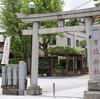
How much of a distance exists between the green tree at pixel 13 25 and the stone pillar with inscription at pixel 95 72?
74.3ft

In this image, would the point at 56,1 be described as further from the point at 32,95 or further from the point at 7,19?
the point at 32,95

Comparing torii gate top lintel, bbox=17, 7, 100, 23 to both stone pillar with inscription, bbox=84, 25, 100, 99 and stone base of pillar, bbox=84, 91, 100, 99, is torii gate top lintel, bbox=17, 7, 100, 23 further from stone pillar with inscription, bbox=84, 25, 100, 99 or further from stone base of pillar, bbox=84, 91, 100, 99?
stone base of pillar, bbox=84, 91, 100, 99

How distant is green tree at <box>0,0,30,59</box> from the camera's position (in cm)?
3207

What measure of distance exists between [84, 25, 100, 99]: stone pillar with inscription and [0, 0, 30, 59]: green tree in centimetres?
2265

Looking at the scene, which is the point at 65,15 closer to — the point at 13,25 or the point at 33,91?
the point at 33,91

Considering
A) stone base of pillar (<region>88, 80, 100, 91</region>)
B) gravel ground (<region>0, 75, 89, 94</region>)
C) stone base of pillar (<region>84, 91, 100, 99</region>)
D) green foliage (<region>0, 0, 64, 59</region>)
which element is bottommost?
gravel ground (<region>0, 75, 89, 94</region>)

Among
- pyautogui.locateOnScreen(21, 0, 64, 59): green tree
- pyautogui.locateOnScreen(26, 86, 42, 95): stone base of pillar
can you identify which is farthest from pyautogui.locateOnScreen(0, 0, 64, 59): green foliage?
pyautogui.locateOnScreen(26, 86, 42, 95): stone base of pillar

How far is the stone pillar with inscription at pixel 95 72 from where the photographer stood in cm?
912

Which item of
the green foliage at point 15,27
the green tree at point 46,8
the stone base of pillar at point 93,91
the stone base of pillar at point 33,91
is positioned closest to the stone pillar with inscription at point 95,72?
the stone base of pillar at point 93,91

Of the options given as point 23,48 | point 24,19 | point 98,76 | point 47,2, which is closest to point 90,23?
point 98,76

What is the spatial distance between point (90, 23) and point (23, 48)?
873 inches

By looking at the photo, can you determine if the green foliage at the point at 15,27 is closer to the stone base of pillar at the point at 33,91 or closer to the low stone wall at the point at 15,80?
the low stone wall at the point at 15,80

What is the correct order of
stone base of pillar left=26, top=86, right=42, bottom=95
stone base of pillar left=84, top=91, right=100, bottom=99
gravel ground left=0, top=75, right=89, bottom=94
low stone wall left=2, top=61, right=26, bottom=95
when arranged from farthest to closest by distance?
gravel ground left=0, top=75, right=89, bottom=94
low stone wall left=2, top=61, right=26, bottom=95
stone base of pillar left=26, top=86, right=42, bottom=95
stone base of pillar left=84, top=91, right=100, bottom=99

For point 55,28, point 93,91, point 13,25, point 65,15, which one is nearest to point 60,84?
point 55,28
